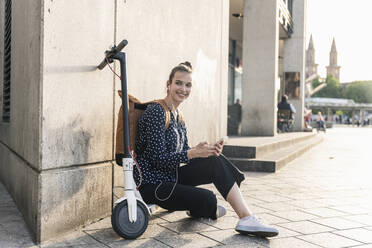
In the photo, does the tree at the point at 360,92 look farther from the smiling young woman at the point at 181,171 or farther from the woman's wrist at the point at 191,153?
the woman's wrist at the point at 191,153

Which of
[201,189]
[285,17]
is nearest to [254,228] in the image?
[201,189]

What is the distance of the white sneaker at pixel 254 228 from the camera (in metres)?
3.32

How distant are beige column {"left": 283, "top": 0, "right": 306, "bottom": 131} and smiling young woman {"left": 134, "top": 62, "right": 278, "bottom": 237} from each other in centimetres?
1741

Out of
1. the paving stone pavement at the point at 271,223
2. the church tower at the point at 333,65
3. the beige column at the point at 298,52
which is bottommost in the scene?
the paving stone pavement at the point at 271,223

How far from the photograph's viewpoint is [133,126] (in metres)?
3.52

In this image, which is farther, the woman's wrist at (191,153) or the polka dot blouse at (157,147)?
the polka dot blouse at (157,147)

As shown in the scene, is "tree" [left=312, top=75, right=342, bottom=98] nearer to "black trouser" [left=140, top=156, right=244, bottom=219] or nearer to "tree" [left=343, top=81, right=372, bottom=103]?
"tree" [left=343, top=81, right=372, bottom=103]

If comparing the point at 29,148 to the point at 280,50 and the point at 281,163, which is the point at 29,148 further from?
the point at 280,50

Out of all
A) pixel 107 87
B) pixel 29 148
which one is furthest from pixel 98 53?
pixel 29 148

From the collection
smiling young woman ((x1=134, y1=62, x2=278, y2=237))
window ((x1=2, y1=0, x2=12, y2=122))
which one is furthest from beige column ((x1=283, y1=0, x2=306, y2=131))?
smiling young woman ((x1=134, y1=62, x2=278, y2=237))

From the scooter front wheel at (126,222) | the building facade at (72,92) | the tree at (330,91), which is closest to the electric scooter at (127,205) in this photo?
the scooter front wheel at (126,222)

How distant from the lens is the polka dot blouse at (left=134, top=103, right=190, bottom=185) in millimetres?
3451

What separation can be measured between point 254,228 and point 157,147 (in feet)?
3.31

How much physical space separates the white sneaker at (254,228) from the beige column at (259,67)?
33.2ft
